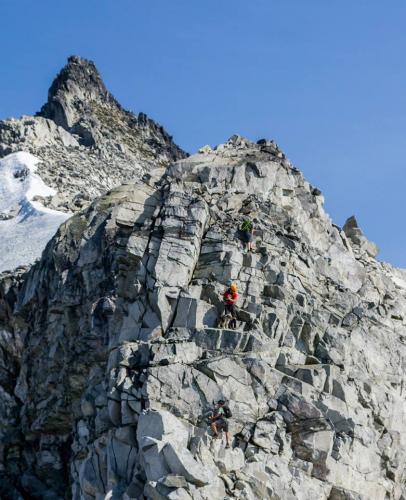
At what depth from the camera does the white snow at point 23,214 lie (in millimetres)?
65625

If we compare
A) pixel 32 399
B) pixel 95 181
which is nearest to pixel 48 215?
pixel 95 181

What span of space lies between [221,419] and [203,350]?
357 cm

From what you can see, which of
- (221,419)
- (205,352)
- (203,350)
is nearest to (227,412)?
(221,419)

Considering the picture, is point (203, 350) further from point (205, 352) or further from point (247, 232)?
point (247, 232)

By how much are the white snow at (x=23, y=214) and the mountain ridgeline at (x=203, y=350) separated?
51.5 ft

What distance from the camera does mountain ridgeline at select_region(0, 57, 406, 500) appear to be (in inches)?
1345

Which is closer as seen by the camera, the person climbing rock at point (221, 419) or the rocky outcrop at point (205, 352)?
the person climbing rock at point (221, 419)

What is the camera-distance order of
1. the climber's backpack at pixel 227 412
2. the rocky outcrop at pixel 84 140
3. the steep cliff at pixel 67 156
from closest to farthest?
the climber's backpack at pixel 227 412, the steep cliff at pixel 67 156, the rocky outcrop at pixel 84 140

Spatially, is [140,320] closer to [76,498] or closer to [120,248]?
[120,248]

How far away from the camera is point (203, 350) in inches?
1451

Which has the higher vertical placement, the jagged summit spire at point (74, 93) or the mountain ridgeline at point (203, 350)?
the jagged summit spire at point (74, 93)

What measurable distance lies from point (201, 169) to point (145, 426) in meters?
20.2

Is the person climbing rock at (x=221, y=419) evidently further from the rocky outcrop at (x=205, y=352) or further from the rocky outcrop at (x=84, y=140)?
the rocky outcrop at (x=84, y=140)

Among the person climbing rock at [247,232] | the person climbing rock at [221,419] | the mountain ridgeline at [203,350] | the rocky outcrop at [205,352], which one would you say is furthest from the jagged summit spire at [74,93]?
the person climbing rock at [221,419]
